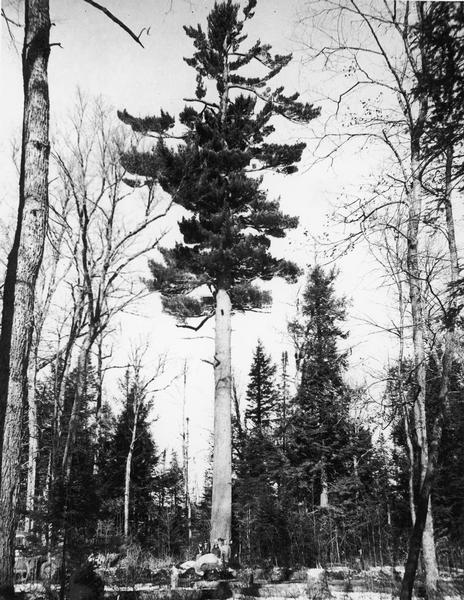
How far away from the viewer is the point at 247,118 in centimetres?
1221

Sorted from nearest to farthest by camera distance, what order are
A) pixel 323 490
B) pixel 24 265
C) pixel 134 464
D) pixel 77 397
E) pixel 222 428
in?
1. pixel 24 265
2. pixel 77 397
3. pixel 222 428
4. pixel 323 490
5. pixel 134 464

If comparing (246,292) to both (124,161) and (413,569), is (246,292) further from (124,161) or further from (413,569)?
(413,569)

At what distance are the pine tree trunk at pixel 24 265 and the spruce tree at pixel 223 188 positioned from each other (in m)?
5.25

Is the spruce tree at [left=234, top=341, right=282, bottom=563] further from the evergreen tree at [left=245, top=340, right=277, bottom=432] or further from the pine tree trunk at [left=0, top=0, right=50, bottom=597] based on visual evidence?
the pine tree trunk at [left=0, top=0, right=50, bottom=597]

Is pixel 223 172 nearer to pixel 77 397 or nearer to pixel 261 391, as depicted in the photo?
pixel 77 397

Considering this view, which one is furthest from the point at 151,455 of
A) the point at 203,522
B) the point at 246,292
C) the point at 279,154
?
the point at 279,154

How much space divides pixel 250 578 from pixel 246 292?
6.16 m

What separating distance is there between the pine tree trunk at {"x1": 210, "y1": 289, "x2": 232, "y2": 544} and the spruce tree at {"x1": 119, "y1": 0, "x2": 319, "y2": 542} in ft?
0.08

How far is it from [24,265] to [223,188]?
24.4ft

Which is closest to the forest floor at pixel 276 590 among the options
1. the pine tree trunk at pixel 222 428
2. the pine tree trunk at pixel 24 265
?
the pine tree trunk at pixel 222 428

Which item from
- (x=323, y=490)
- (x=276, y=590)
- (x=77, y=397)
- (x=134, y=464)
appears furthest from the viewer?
(x=134, y=464)

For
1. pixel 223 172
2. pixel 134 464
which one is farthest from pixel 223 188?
pixel 134 464

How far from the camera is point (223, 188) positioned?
11.3 m

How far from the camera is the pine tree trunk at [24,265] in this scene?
3.95 metres
